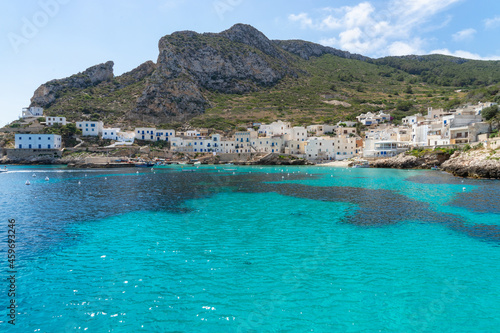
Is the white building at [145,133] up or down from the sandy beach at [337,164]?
up

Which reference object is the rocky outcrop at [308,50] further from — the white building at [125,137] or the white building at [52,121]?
the white building at [52,121]

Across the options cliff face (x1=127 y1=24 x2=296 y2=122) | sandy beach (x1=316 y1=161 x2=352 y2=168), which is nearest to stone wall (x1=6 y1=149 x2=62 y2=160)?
cliff face (x1=127 y1=24 x2=296 y2=122)

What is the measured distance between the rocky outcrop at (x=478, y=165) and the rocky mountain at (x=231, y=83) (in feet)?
199

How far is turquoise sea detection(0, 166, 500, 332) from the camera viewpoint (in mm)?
7312

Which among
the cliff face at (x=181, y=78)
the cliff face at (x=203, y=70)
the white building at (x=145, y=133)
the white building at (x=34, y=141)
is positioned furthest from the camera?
the cliff face at (x=203, y=70)

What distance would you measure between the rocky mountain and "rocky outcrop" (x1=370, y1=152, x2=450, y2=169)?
147ft

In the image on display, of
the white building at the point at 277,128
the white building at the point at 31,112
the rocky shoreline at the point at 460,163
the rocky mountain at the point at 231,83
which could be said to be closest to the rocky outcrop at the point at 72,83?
the rocky mountain at the point at 231,83

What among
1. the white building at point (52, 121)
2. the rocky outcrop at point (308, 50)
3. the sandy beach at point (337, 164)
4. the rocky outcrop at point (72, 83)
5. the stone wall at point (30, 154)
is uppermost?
the rocky outcrop at point (308, 50)

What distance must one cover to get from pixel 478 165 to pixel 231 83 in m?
110

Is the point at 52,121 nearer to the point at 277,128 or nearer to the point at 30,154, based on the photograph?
the point at 30,154

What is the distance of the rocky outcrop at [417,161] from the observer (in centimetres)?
5659

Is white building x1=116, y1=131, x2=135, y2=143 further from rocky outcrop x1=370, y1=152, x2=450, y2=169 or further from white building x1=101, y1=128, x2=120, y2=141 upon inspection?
rocky outcrop x1=370, y1=152, x2=450, y2=169

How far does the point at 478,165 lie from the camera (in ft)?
132

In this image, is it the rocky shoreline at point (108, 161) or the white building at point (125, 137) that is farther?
the white building at point (125, 137)
